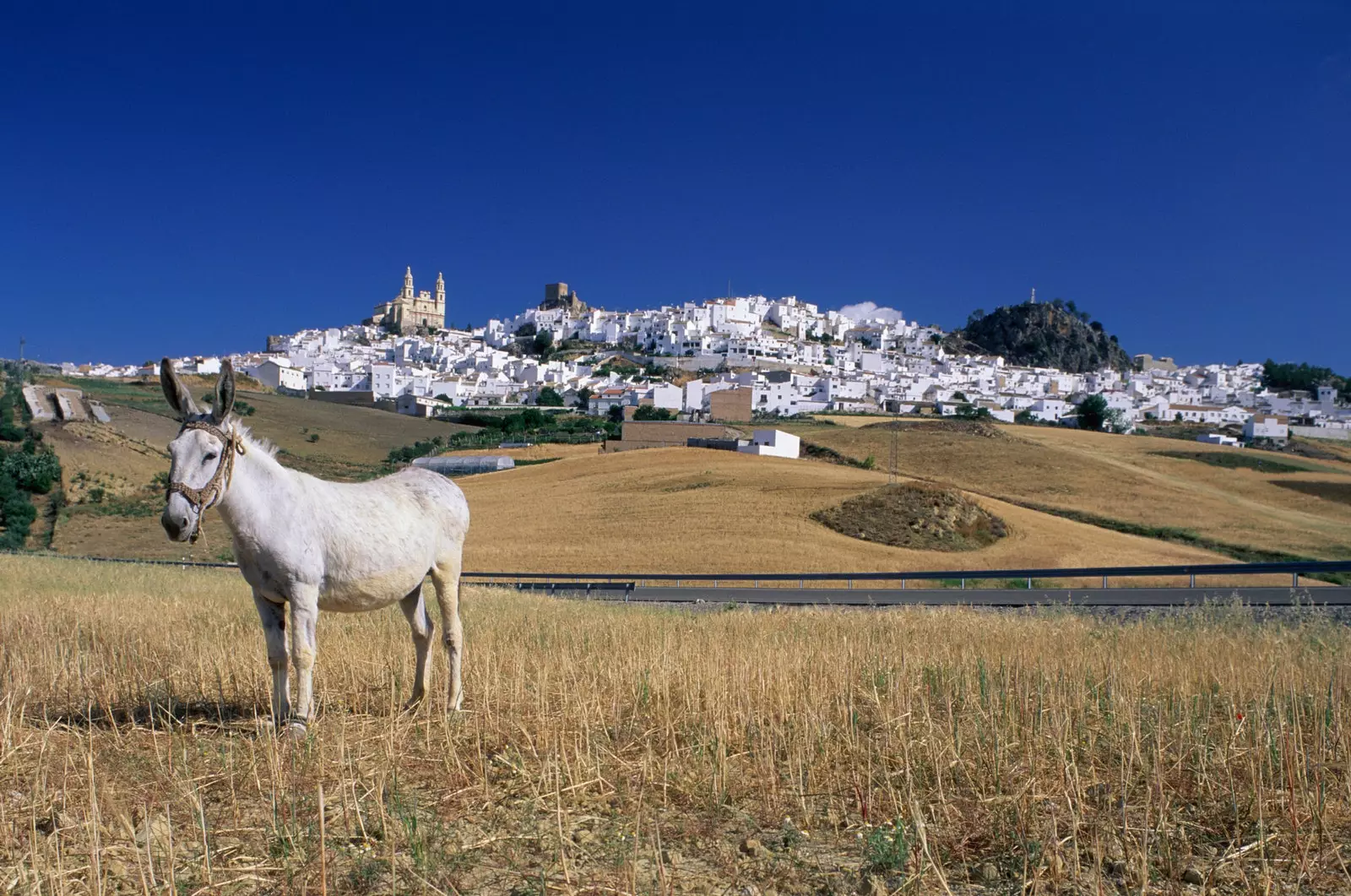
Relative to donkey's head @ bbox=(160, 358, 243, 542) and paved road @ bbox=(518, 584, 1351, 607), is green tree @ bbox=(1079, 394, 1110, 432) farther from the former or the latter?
donkey's head @ bbox=(160, 358, 243, 542)

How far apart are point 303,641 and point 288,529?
72 centimetres

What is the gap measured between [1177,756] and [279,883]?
4677 mm

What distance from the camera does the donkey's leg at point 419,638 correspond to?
23.1 feet

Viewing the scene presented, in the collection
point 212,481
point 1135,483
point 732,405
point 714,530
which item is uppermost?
point 732,405

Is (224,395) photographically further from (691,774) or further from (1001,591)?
(1001,591)

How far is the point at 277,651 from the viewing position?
20.2 ft

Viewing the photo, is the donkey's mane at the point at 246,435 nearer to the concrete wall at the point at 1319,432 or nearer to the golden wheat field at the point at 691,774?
the golden wheat field at the point at 691,774

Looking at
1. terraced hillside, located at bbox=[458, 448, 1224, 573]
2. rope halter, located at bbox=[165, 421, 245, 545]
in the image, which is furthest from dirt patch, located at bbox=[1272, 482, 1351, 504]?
rope halter, located at bbox=[165, 421, 245, 545]

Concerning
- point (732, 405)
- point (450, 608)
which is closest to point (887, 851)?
point (450, 608)

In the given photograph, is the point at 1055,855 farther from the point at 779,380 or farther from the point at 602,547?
the point at 779,380

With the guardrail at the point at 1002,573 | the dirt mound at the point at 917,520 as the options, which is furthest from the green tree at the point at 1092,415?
the guardrail at the point at 1002,573

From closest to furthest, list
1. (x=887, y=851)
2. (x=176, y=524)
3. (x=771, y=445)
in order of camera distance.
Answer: (x=887, y=851) < (x=176, y=524) < (x=771, y=445)

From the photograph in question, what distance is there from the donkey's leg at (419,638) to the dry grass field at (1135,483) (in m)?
48.2

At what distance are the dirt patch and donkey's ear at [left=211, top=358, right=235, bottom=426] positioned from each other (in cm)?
7517
